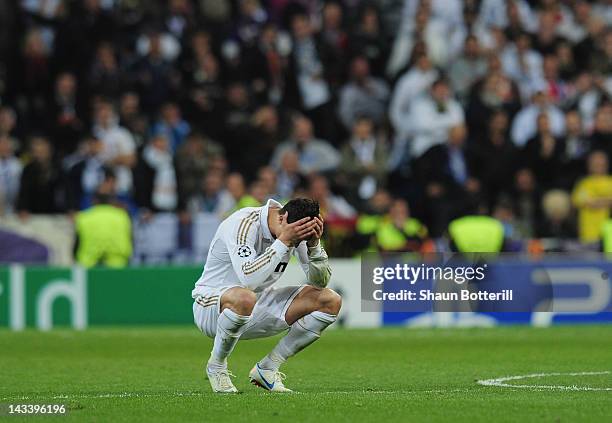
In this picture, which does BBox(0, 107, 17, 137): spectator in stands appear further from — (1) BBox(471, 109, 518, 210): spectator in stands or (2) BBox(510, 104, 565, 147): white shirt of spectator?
→ (2) BBox(510, 104, 565, 147): white shirt of spectator

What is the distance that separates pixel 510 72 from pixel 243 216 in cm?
1307

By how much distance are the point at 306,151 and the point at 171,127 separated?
1974 millimetres

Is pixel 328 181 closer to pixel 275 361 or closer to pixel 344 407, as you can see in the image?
pixel 275 361

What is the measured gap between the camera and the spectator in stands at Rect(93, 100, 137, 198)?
19.4 meters

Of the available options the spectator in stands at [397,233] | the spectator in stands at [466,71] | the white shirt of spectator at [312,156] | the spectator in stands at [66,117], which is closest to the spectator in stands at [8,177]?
the spectator in stands at [66,117]

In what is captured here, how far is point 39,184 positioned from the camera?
19516 mm

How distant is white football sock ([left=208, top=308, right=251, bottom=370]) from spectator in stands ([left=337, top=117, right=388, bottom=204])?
10.5m

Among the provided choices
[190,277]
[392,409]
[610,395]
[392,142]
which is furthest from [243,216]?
[392,142]

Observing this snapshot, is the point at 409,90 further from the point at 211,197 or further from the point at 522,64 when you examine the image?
the point at 211,197

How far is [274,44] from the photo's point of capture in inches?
858

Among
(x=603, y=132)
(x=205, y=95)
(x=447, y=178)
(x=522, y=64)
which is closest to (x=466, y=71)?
(x=522, y=64)

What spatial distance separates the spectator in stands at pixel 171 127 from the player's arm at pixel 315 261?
1058cm

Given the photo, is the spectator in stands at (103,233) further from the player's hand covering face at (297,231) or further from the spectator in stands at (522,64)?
the player's hand covering face at (297,231)

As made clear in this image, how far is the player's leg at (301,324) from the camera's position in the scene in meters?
10.2
